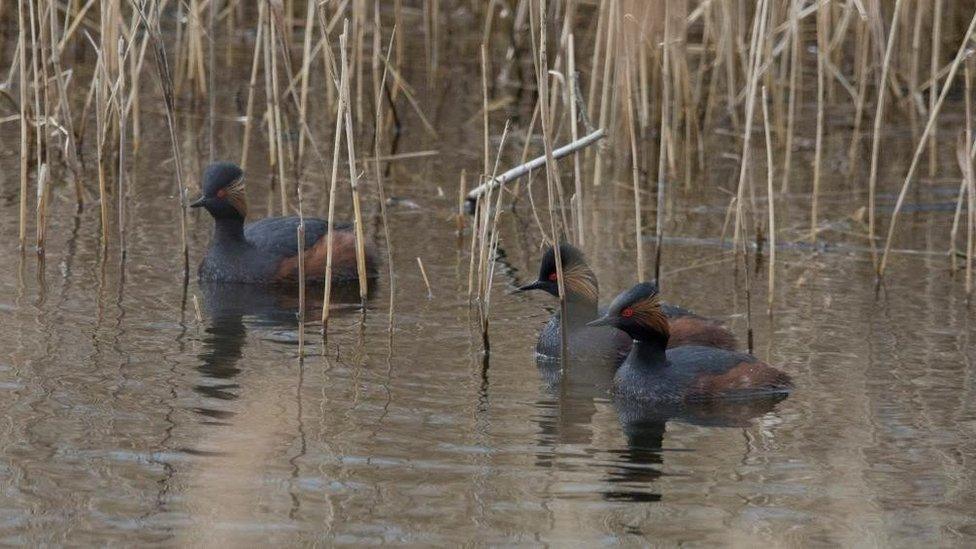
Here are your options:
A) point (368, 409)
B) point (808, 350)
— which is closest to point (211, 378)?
point (368, 409)

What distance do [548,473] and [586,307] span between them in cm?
220

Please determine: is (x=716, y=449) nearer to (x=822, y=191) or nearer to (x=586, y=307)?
(x=586, y=307)

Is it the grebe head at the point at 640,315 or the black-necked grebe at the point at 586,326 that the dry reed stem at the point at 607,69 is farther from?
the grebe head at the point at 640,315

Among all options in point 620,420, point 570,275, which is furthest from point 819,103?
point 620,420

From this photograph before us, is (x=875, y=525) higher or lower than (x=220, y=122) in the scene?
lower

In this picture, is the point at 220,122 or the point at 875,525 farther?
the point at 220,122

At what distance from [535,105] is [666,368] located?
22.4 ft

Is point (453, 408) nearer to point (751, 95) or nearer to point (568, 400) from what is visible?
point (568, 400)

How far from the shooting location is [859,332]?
8156mm

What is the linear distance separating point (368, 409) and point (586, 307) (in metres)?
1.73

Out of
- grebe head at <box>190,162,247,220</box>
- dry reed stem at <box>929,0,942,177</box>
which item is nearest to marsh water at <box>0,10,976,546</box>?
grebe head at <box>190,162,247,220</box>

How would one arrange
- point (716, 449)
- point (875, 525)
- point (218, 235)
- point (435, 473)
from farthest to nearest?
point (218, 235)
point (716, 449)
point (435, 473)
point (875, 525)

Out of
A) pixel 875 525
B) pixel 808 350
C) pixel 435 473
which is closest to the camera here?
pixel 875 525

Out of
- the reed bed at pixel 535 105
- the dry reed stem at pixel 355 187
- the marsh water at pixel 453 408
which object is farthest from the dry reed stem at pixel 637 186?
the dry reed stem at pixel 355 187
